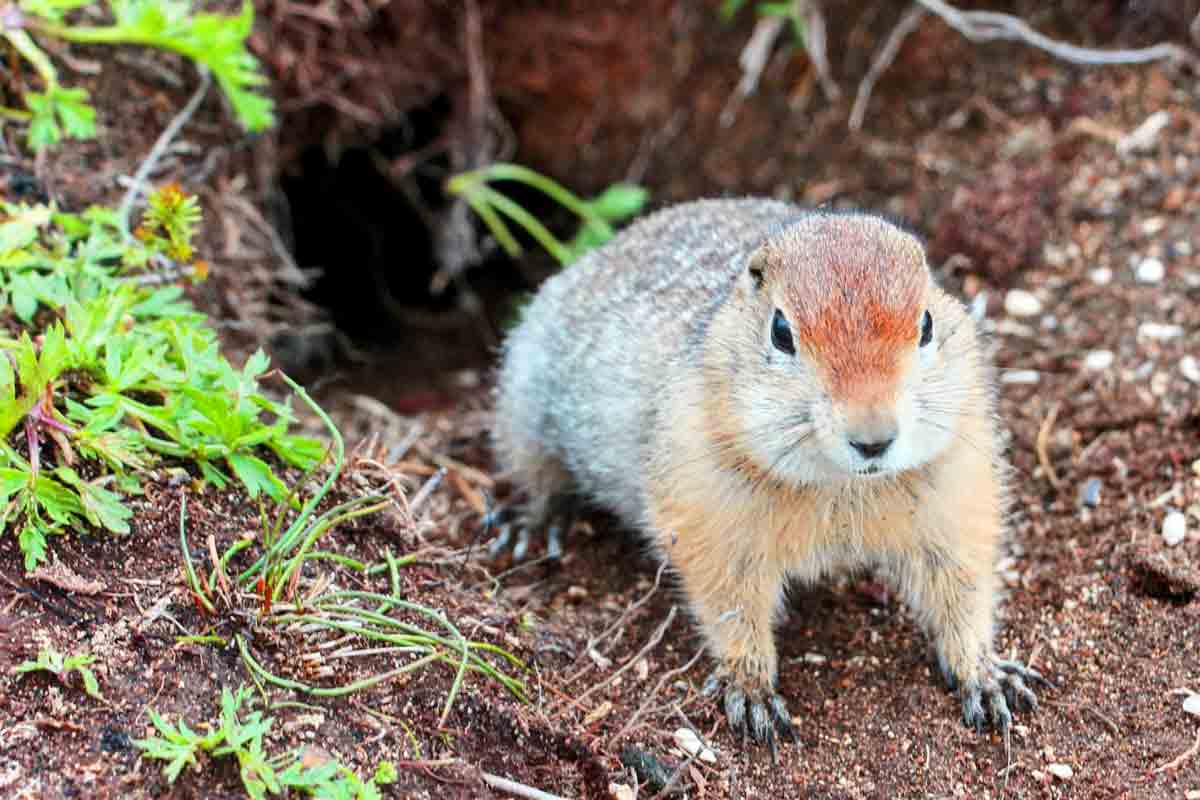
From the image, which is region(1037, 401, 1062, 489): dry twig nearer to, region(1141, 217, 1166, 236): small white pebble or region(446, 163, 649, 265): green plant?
region(1141, 217, 1166, 236): small white pebble

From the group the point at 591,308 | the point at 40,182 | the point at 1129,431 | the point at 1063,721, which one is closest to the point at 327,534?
the point at 591,308

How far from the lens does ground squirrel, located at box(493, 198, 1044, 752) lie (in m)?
3.75

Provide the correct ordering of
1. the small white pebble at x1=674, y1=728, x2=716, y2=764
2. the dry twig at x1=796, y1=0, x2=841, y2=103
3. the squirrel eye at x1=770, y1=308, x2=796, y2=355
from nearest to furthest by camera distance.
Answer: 1. the squirrel eye at x1=770, y1=308, x2=796, y2=355
2. the small white pebble at x1=674, y1=728, x2=716, y2=764
3. the dry twig at x1=796, y1=0, x2=841, y2=103

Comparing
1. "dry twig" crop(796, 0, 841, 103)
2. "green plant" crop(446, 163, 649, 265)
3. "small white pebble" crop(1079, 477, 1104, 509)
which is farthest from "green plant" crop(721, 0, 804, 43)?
"small white pebble" crop(1079, 477, 1104, 509)

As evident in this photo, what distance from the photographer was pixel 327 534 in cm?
443

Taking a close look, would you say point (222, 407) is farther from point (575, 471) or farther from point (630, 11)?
point (630, 11)

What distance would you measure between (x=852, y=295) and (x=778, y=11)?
3.89 meters

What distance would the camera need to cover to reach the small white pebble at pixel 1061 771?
4.08m

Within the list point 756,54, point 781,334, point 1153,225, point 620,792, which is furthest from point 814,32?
point 620,792

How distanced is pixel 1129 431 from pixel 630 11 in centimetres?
392

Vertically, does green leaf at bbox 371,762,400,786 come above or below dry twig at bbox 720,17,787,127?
below

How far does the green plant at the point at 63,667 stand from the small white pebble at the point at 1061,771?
286cm

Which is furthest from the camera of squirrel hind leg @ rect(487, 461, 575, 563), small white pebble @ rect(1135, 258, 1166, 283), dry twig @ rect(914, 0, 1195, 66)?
dry twig @ rect(914, 0, 1195, 66)

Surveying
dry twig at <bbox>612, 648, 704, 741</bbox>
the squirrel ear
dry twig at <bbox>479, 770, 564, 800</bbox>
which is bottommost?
dry twig at <bbox>612, 648, 704, 741</bbox>
